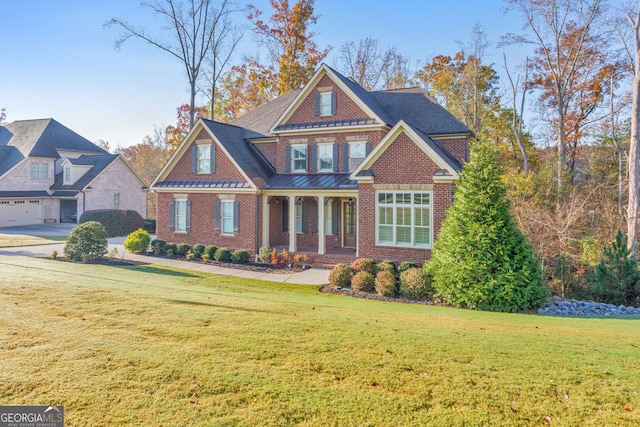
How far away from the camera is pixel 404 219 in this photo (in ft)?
50.3

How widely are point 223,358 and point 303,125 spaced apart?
15.5m

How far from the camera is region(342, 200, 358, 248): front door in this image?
19219mm

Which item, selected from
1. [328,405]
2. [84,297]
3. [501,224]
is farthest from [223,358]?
[501,224]

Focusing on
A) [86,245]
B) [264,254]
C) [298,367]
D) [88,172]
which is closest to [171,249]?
[86,245]

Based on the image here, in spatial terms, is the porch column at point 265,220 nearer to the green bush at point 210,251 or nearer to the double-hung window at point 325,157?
the green bush at point 210,251

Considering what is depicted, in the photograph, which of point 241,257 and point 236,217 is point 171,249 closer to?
point 236,217

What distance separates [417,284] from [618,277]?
6.80 m

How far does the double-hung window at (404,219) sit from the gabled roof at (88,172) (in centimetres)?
2869

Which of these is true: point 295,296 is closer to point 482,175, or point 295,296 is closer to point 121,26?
point 482,175

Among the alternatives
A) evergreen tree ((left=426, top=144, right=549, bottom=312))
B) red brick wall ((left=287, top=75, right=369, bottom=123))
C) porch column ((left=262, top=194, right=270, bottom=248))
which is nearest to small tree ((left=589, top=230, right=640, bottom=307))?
evergreen tree ((left=426, top=144, right=549, bottom=312))

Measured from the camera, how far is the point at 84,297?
8.77 m

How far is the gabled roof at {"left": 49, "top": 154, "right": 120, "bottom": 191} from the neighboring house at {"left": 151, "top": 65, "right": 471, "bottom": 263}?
57.2ft

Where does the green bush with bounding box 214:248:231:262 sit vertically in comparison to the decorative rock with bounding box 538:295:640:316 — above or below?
above

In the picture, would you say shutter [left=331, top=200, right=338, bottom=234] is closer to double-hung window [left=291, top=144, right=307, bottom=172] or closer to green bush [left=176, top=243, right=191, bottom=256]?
double-hung window [left=291, top=144, right=307, bottom=172]
